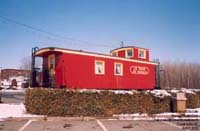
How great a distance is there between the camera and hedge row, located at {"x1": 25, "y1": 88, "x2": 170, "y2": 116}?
42.4 ft

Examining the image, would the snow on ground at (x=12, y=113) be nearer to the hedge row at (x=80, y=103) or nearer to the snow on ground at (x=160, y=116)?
the hedge row at (x=80, y=103)

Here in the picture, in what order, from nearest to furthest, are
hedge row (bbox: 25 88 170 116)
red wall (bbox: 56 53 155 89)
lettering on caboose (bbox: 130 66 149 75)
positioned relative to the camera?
hedge row (bbox: 25 88 170 116)
red wall (bbox: 56 53 155 89)
lettering on caboose (bbox: 130 66 149 75)

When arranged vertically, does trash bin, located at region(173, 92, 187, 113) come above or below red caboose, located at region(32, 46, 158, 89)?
below

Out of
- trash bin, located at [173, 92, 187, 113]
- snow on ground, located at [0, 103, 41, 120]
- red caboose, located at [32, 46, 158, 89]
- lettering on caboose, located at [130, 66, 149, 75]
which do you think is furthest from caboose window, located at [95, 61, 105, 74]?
trash bin, located at [173, 92, 187, 113]

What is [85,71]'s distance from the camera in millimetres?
18422

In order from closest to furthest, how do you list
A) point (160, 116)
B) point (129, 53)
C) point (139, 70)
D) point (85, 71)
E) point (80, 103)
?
point (80, 103) → point (160, 116) → point (85, 71) → point (139, 70) → point (129, 53)

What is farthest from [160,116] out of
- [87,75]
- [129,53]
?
[129,53]

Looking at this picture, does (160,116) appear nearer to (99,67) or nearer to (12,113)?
(99,67)

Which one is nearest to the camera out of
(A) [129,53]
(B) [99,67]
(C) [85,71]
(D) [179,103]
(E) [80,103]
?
(E) [80,103]

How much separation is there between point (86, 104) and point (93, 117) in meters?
0.75

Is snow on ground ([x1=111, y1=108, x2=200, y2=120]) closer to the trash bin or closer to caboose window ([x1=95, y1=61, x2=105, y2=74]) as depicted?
the trash bin

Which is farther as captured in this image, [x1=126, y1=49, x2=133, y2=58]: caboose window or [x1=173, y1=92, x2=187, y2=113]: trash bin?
[x1=126, y1=49, x2=133, y2=58]: caboose window

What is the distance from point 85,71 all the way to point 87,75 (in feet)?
1.04

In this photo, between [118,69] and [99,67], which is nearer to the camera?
[99,67]
